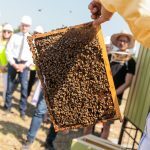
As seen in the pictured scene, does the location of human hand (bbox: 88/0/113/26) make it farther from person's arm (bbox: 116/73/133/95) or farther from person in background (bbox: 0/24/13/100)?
person in background (bbox: 0/24/13/100)

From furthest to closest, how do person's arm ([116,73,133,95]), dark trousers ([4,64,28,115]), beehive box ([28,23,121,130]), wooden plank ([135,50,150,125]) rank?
dark trousers ([4,64,28,115]), person's arm ([116,73,133,95]), wooden plank ([135,50,150,125]), beehive box ([28,23,121,130])

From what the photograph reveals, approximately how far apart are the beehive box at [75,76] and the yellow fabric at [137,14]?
31.7 inches

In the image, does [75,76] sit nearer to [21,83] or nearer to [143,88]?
[143,88]

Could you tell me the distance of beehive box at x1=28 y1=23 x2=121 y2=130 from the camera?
2.86 meters

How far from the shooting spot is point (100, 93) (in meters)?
2.95

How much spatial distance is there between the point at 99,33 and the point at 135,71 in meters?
3.01

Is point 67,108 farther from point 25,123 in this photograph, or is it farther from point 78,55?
point 25,123

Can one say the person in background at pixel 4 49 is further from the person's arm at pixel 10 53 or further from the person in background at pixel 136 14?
the person in background at pixel 136 14

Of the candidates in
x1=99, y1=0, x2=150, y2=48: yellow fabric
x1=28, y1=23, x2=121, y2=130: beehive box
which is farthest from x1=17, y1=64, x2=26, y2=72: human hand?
x1=99, y1=0, x2=150, y2=48: yellow fabric

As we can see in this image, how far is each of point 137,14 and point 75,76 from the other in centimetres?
118

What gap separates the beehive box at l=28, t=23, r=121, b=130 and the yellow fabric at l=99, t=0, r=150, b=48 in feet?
2.64

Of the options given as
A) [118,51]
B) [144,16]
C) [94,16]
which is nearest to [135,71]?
[118,51]

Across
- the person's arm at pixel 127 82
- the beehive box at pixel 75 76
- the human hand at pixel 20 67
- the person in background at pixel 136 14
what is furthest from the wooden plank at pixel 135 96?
the person in background at pixel 136 14

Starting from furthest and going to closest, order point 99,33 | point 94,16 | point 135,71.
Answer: point 135,71
point 99,33
point 94,16
